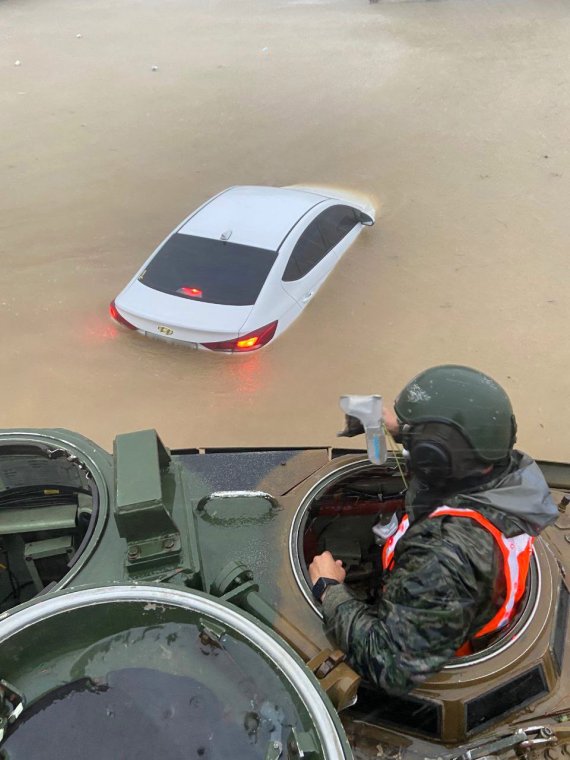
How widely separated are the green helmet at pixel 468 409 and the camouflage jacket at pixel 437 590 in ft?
0.58

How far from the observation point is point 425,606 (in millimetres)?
2400

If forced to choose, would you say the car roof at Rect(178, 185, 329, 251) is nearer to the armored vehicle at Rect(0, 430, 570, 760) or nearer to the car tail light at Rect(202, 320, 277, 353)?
the car tail light at Rect(202, 320, 277, 353)

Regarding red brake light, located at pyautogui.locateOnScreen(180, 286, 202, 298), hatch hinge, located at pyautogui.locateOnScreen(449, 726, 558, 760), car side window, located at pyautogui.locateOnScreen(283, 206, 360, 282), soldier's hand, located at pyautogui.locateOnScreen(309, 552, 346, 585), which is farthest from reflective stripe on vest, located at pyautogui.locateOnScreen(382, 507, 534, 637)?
car side window, located at pyautogui.locateOnScreen(283, 206, 360, 282)

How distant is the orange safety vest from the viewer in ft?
8.21

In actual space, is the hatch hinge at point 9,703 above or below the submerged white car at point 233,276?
above

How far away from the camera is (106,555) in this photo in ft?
9.95

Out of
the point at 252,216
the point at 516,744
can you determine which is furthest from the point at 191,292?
the point at 516,744

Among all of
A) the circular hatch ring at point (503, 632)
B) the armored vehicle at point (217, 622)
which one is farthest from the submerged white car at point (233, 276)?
the circular hatch ring at point (503, 632)

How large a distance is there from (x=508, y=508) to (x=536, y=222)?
33.1ft

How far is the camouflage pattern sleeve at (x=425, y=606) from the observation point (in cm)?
240

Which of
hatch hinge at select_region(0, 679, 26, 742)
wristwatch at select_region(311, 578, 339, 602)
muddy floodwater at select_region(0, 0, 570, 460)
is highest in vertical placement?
hatch hinge at select_region(0, 679, 26, 742)

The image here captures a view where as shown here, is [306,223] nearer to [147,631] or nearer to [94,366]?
[94,366]

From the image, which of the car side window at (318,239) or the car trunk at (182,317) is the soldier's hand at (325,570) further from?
the car side window at (318,239)

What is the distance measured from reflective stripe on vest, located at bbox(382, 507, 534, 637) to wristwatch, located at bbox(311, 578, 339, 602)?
26cm
